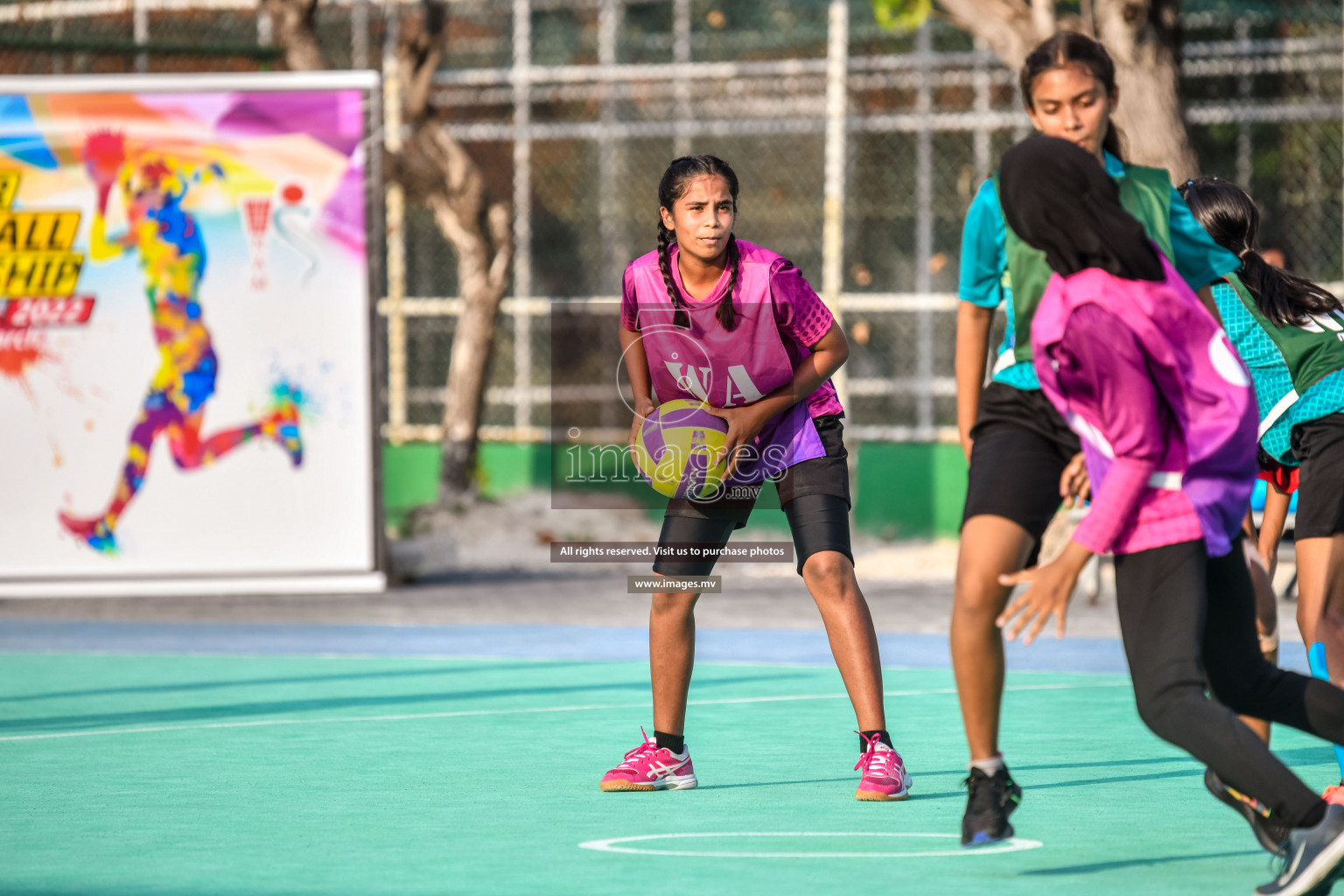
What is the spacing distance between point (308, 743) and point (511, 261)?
9.96m

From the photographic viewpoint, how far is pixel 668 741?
636 centimetres

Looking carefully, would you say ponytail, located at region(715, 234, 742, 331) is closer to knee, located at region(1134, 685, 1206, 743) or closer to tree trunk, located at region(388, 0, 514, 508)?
knee, located at region(1134, 685, 1206, 743)

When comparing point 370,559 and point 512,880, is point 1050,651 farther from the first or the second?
point 512,880

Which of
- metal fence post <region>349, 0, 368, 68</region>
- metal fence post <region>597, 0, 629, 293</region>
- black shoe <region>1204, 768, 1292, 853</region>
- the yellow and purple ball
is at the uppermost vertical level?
metal fence post <region>349, 0, 368, 68</region>

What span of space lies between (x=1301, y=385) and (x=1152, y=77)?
25.4 feet

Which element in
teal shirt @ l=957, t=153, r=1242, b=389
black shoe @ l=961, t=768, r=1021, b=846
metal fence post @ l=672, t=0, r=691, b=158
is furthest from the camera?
metal fence post @ l=672, t=0, r=691, b=158

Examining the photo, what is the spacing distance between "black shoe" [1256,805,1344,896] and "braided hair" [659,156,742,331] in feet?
8.25

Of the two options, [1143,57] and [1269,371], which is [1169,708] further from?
[1143,57]

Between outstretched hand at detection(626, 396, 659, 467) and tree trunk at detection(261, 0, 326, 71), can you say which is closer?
outstretched hand at detection(626, 396, 659, 467)

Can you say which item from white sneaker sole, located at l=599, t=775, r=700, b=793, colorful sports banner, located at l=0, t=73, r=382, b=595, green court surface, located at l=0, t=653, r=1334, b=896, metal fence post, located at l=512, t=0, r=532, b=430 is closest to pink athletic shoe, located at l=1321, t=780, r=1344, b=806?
green court surface, located at l=0, t=653, r=1334, b=896

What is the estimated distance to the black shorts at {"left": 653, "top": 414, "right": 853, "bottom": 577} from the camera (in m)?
6.19

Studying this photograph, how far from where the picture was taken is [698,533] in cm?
624

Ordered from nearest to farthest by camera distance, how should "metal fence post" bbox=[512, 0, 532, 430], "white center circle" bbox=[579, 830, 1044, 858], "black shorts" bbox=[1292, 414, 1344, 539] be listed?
1. "white center circle" bbox=[579, 830, 1044, 858]
2. "black shorts" bbox=[1292, 414, 1344, 539]
3. "metal fence post" bbox=[512, 0, 532, 430]

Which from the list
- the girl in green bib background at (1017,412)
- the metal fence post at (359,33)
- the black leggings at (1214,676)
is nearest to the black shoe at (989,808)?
the girl in green bib background at (1017,412)
